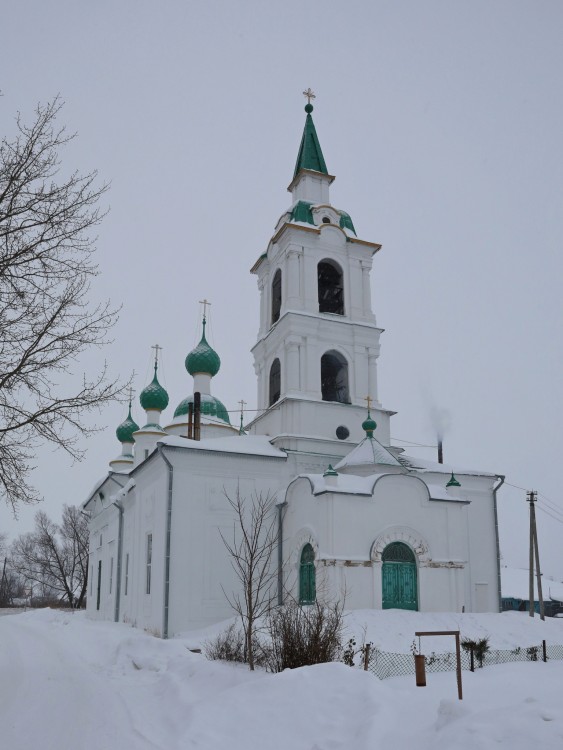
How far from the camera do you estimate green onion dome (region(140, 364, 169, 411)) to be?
3203cm

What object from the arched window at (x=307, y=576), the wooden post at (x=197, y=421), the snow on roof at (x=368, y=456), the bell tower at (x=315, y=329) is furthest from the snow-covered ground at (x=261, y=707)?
the wooden post at (x=197, y=421)

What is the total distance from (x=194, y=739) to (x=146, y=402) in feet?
82.9

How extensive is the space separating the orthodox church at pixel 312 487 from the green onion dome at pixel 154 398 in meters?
2.47

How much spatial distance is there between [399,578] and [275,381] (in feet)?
30.2

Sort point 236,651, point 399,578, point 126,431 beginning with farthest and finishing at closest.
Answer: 1. point 126,431
2. point 399,578
3. point 236,651

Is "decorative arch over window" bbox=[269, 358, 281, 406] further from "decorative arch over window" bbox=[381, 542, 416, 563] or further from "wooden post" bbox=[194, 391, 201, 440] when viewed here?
"decorative arch over window" bbox=[381, 542, 416, 563]

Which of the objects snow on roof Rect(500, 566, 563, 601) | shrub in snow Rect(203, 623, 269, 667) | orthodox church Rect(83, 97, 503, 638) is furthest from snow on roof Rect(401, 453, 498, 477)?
snow on roof Rect(500, 566, 563, 601)

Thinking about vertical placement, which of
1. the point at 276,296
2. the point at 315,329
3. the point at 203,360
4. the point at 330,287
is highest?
the point at 330,287

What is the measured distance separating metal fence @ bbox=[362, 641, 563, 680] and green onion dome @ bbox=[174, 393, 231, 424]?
67.0ft

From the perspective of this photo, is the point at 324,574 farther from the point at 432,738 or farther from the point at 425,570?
the point at 432,738

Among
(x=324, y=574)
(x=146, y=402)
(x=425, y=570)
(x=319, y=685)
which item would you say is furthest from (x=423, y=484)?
(x=146, y=402)

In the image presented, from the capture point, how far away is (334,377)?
25344 millimetres

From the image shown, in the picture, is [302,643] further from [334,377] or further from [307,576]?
[334,377]

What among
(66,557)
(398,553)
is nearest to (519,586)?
(66,557)
